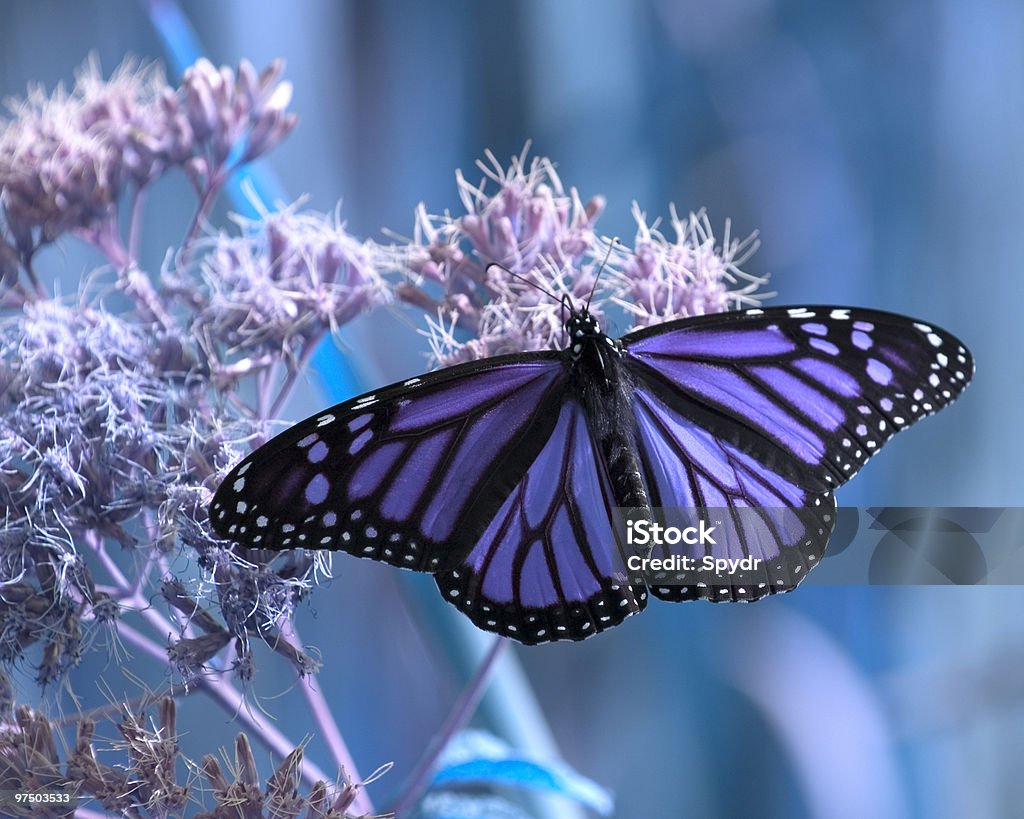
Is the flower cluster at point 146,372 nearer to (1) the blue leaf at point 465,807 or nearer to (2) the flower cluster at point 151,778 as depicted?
(2) the flower cluster at point 151,778

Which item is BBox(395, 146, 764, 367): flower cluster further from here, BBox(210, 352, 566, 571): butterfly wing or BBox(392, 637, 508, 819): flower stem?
BBox(392, 637, 508, 819): flower stem

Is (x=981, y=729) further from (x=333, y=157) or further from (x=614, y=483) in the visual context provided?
(x=333, y=157)

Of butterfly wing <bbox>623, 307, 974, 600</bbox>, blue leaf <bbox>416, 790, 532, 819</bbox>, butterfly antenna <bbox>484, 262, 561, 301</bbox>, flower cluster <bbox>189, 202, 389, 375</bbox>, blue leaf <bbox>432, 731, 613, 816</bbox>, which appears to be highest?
flower cluster <bbox>189, 202, 389, 375</bbox>

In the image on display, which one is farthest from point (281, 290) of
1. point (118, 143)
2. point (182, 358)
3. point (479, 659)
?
point (479, 659)

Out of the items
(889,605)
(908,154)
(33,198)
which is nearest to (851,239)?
(908,154)

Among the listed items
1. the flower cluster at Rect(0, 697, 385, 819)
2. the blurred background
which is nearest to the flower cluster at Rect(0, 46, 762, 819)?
the flower cluster at Rect(0, 697, 385, 819)
